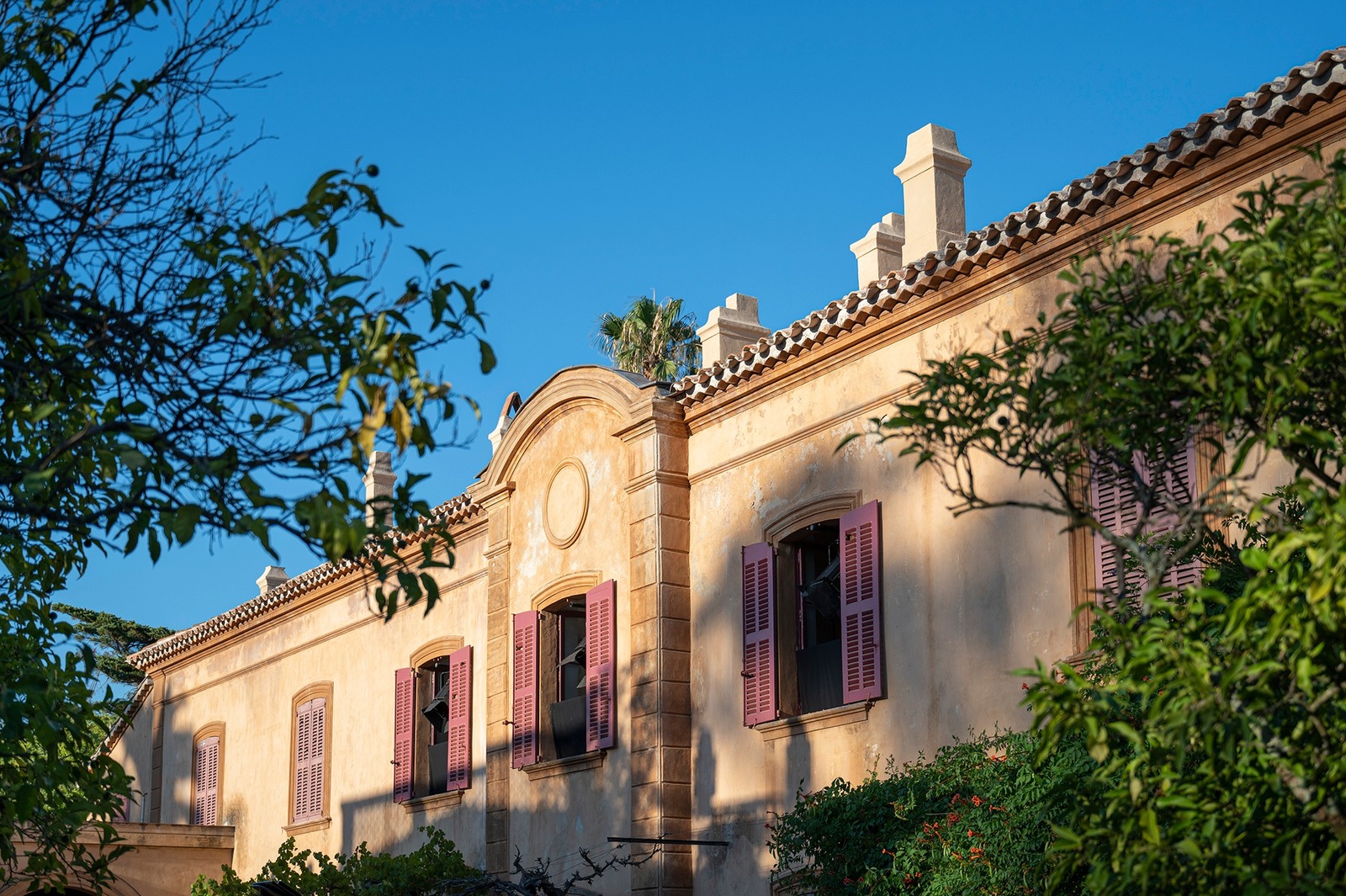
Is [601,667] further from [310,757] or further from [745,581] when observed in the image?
[310,757]

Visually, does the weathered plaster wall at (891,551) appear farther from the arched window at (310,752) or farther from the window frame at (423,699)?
the arched window at (310,752)

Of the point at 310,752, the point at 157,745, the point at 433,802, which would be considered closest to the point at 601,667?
the point at 433,802

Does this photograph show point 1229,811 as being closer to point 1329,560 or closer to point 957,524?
point 1329,560

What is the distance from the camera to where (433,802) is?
18.8 metres

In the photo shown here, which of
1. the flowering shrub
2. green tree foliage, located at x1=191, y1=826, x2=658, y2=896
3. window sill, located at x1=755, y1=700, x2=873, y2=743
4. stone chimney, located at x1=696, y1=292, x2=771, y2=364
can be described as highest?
stone chimney, located at x1=696, y1=292, x2=771, y2=364

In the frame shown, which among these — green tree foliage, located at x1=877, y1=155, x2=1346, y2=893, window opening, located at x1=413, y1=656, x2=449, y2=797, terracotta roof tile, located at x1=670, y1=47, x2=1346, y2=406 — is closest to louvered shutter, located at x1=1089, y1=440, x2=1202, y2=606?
terracotta roof tile, located at x1=670, y1=47, x2=1346, y2=406

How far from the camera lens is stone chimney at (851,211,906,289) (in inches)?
583

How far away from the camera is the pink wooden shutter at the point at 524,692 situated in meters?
16.5

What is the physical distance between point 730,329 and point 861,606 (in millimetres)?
4279

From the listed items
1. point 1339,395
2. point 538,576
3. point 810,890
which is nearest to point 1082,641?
point 810,890

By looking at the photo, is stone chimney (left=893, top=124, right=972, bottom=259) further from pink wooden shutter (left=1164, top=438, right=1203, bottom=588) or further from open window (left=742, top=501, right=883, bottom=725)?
pink wooden shutter (left=1164, top=438, right=1203, bottom=588)

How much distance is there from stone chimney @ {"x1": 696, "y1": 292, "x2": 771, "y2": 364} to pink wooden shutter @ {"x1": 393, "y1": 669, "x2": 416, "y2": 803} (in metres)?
6.13

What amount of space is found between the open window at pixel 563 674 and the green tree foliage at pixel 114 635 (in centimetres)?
2648

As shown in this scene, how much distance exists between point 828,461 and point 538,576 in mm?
4584
